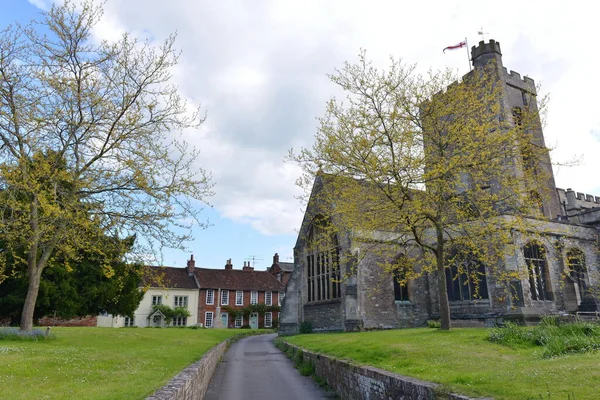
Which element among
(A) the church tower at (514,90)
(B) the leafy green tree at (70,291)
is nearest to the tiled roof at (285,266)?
(B) the leafy green tree at (70,291)

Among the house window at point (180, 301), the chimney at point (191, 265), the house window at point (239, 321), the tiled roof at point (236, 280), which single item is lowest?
the house window at point (239, 321)

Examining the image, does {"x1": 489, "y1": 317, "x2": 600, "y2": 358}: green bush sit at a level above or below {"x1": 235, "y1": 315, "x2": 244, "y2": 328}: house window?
above

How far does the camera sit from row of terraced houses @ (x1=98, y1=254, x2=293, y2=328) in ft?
172

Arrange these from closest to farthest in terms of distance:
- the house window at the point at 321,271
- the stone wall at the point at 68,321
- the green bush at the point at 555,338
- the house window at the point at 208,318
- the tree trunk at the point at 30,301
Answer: the green bush at the point at 555,338 < the tree trunk at the point at 30,301 < the house window at the point at 321,271 < the stone wall at the point at 68,321 < the house window at the point at 208,318

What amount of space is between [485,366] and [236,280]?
5349 centimetres

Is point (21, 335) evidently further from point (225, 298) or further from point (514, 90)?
point (225, 298)

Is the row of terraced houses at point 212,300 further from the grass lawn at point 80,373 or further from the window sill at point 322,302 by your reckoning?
the grass lawn at point 80,373

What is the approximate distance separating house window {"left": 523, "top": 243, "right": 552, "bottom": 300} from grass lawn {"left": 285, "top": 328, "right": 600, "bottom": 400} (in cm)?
1167

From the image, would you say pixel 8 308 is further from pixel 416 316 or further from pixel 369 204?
pixel 416 316

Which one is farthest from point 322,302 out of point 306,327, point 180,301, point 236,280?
point 236,280

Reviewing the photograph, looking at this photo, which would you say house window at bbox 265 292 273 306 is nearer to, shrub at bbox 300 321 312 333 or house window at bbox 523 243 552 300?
shrub at bbox 300 321 312 333

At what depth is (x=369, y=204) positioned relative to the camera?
18453 millimetres

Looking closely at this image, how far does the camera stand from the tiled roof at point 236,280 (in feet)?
189

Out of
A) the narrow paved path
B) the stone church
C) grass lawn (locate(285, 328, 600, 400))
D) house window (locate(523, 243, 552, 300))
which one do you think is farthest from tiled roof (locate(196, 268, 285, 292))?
grass lawn (locate(285, 328, 600, 400))
